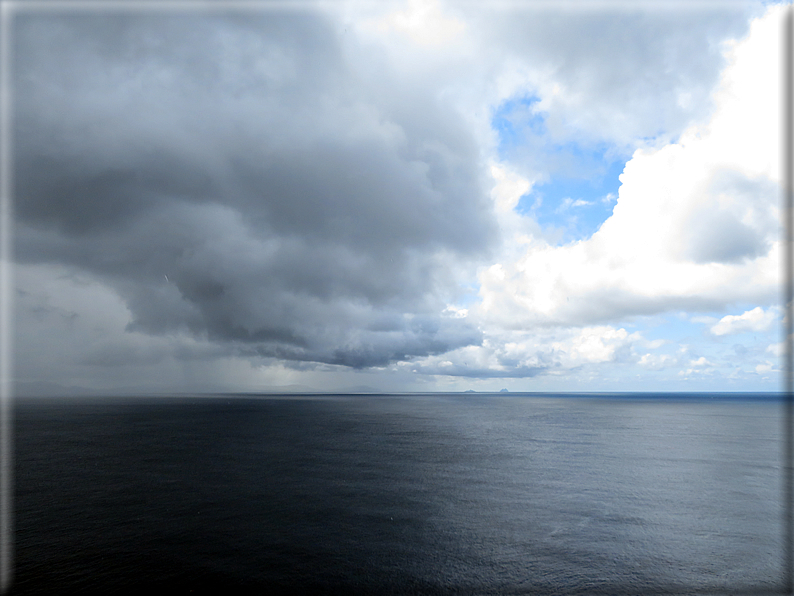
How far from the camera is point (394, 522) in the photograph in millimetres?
35094

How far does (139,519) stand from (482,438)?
68.6 meters

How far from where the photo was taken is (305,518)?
117ft

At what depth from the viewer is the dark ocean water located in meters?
25.9

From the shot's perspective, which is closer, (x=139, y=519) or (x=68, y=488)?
(x=139, y=519)

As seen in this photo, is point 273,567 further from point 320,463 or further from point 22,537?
point 320,463

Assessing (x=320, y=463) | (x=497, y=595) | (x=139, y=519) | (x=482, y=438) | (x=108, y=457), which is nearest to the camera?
(x=497, y=595)

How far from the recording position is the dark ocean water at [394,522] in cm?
2586

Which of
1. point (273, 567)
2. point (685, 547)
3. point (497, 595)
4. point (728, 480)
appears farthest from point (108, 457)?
point (728, 480)

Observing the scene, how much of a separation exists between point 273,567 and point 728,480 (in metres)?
57.6

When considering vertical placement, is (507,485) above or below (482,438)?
above

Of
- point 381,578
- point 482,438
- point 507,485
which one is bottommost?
point 482,438

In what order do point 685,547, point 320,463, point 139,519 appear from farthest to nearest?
point 320,463 → point 139,519 → point 685,547

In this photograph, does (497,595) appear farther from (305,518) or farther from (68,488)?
(68,488)

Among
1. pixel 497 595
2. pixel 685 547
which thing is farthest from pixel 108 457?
pixel 685 547
